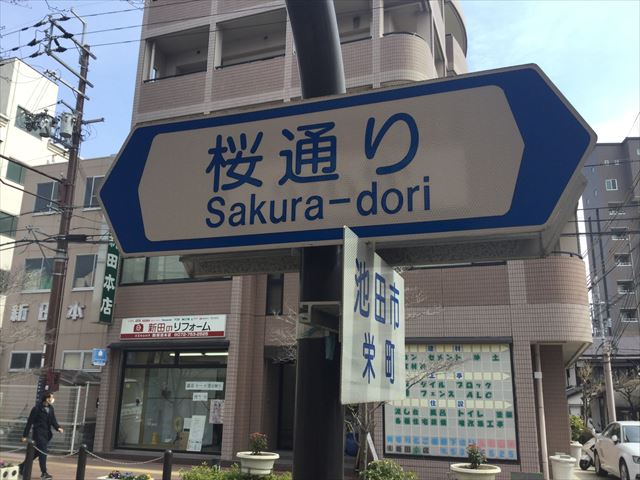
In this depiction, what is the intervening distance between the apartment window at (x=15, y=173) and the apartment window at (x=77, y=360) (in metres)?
12.1

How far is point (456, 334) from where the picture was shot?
46.9ft

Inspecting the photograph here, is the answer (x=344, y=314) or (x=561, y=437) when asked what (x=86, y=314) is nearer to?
(x=561, y=437)

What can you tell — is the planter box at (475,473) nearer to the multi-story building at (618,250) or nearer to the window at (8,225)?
the window at (8,225)

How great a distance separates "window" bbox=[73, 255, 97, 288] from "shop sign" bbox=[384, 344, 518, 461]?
12.5 meters

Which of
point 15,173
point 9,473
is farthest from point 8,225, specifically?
point 9,473

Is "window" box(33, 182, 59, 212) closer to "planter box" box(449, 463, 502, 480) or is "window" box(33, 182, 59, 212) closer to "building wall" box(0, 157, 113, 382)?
"building wall" box(0, 157, 113, 382)

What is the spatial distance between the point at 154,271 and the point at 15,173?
51.4ft

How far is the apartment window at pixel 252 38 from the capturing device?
60.6 feet

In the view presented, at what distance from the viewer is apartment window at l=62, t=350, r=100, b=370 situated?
20.2m

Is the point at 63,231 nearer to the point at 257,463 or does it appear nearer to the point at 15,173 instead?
the point at 257,463

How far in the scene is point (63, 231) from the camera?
1590 cm

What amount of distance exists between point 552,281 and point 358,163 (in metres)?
13.4

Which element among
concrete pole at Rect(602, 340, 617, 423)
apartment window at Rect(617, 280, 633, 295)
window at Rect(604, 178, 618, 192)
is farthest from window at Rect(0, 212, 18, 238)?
window at Rect(604, 178, 618, 192)

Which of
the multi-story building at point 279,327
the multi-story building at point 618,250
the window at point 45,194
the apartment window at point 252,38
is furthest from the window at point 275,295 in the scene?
the multi-story building at point 618,250
